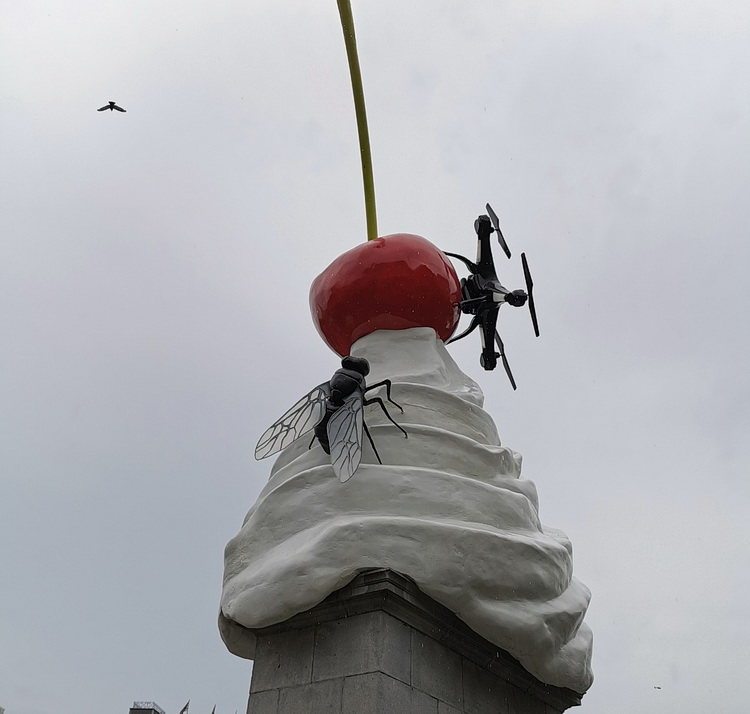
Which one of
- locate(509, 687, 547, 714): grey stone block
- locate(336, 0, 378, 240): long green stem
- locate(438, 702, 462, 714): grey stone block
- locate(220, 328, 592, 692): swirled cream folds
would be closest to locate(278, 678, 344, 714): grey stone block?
locate(220, 328, 592, 692): swirled cream folds

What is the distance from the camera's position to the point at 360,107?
984 cm

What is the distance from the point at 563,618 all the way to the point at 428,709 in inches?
51.2

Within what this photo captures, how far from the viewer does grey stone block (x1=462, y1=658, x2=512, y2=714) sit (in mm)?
6173

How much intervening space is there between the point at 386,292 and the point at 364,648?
3.44 m

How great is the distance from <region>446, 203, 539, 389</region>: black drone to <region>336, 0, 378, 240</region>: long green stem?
4.21 ft

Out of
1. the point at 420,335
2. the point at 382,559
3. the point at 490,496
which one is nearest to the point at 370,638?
the point at 382,559

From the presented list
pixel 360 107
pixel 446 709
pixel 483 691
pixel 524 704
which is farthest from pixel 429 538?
pixel 360 107

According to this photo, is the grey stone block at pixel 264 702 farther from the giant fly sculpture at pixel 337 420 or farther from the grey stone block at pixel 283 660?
the giant fly sculpture at pixel 337 420

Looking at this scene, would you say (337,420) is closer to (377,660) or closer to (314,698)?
(377,660)

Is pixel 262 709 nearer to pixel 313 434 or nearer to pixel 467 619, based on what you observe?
pixel 467 619

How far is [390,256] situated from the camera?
322 inches

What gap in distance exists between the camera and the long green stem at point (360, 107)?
9.68 meters

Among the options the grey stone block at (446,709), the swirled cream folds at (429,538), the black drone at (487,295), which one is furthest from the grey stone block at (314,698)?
the black drone at (487,295)

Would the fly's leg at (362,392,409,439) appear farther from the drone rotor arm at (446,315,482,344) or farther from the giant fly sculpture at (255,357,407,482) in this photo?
the drone rotor arm at (446,315,482,344)
